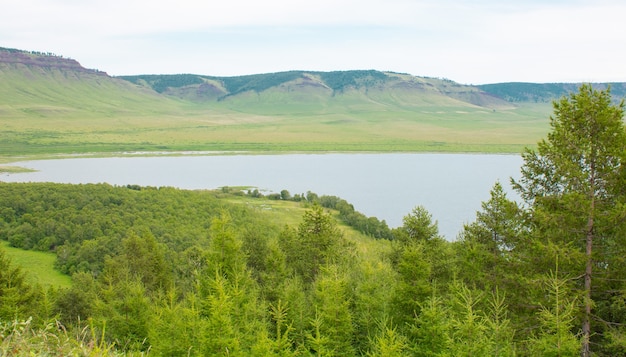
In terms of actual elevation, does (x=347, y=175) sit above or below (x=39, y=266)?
above

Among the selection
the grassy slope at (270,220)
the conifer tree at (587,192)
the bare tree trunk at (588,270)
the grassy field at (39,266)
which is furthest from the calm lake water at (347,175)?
the bare tree trunk at (588,270)

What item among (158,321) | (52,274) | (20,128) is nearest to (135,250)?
(158,321)

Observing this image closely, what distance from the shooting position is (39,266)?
53594 mm

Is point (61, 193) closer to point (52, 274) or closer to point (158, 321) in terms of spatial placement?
point (52, 274)

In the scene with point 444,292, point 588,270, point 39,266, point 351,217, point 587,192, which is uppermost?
point 587,192

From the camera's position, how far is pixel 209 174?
390 ft

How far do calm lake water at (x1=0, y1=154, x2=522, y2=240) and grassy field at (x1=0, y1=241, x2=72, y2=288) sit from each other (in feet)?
136

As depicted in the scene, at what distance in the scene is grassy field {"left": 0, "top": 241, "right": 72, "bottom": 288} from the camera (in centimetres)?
4878

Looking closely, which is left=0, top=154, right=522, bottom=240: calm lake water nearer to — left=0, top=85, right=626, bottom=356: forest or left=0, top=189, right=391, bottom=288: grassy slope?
left=0, top=189, right=391, bottom=288: grassy slope

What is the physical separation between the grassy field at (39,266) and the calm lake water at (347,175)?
136 feet

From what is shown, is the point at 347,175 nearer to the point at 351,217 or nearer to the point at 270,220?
the point at 351,217

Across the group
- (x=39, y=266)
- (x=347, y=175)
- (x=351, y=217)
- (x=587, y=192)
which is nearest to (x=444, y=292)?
(x=587, y=192)

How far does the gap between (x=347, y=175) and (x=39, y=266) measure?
72419mm

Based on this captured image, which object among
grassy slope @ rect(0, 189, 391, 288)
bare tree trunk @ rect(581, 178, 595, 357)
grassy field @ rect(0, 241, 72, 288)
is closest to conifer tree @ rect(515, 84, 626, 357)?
bare tree trunk @ rect(581, 178, 595, 357)
